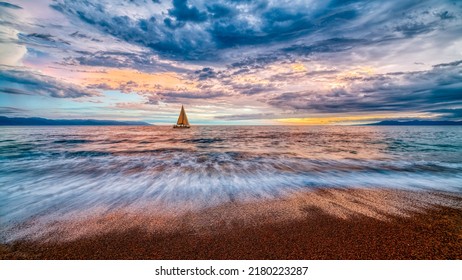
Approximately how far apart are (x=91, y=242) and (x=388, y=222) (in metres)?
5.38

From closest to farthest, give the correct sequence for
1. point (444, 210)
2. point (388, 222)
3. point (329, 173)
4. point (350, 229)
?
point (350, 229)
point (388, 222)
point (444, 210)
point (329, 173)

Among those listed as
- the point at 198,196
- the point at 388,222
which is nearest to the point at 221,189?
the point at 198,196

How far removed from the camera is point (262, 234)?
372cm

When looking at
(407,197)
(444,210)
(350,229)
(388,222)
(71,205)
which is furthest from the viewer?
(407,197)

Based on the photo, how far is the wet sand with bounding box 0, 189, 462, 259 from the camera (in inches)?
127

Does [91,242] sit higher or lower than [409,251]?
lower

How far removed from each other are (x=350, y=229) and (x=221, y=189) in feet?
12.6

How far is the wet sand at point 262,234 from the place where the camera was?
3225 millimetres

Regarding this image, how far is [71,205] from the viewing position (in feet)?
17.8

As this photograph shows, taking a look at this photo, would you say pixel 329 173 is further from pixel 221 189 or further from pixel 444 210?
pixel 221 189

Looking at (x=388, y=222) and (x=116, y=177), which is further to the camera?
(x=116, y=177)
